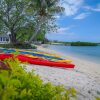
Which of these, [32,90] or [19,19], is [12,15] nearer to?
[19,19]

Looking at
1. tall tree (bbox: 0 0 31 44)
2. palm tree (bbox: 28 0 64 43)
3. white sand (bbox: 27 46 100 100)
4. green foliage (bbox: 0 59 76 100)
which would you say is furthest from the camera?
tall tree (bbox: 0 0 31 44)

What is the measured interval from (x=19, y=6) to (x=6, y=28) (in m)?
3.65

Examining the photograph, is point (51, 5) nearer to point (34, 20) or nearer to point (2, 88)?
point (34, 20)

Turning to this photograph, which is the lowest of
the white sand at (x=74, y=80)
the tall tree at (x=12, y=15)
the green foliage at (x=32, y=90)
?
the white sand at (x=74, y=80)

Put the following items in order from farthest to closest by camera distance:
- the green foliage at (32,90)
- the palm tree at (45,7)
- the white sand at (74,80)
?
the palm tree at (45,7) → the white sand at (74,80) → the green foliage at (32,90)

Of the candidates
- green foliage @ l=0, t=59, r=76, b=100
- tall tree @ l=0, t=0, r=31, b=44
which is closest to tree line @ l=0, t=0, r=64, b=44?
tall tree @ l=0, t=0, r=31, b=44

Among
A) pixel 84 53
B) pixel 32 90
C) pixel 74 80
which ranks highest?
pixel 32 90

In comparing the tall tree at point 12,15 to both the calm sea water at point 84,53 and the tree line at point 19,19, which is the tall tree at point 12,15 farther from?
the calm sea water at point 84,53

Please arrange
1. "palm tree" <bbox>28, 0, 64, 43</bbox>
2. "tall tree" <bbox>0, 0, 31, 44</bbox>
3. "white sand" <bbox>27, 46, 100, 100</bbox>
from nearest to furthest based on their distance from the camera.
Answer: "white sand" <bbox>27, 46, 100, 100</bbox>
"palm tree" <bbox>28, 0, 64, 43</bbox>
"tall tree" <bbox>0, 0, 31, 44</bbox>

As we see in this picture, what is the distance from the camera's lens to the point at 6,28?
120ft

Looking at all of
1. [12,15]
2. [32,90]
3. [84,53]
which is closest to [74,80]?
[32,90]

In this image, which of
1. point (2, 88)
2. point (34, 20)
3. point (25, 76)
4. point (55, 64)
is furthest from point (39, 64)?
point (34, 20)

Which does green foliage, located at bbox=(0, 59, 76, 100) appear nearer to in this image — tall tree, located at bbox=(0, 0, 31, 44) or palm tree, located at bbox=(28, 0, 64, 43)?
palm tree, located at bbox=(28, 0, 64, 43)

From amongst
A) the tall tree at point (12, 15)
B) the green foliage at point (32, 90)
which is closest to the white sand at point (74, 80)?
the green foliage at point (32, 90)
